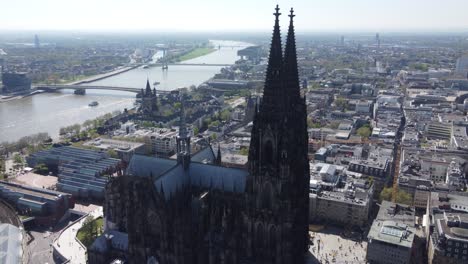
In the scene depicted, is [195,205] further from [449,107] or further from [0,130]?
[449,107]

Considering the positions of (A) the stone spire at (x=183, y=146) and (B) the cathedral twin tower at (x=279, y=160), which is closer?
(B) the cathedral twin tower at (x=279, y=160)

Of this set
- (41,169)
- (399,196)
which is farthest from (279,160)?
(41,169)

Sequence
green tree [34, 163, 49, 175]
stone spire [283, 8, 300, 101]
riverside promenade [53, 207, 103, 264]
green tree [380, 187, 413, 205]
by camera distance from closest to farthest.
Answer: stone spire [283, 8, 300, 101], riverside promenade [53, 207, 103, 264], green tree [380, 187, 413, 205], green tree [34, 163, 49, 175]

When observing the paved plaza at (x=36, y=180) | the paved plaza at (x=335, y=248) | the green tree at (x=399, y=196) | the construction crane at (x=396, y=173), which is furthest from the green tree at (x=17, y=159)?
the construction crane at (x=396, y=173)

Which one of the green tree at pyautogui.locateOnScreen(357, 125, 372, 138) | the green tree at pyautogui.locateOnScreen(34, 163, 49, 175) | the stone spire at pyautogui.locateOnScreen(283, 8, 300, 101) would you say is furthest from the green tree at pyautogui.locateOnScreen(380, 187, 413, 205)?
the green tree at pyautogui.locateOnScreen(34, 163, 49, 175)

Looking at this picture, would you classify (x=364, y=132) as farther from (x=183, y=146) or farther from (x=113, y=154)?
(x=183, y=146)

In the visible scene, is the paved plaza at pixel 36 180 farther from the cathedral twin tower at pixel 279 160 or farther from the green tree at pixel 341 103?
the green tree at pixel 341 103

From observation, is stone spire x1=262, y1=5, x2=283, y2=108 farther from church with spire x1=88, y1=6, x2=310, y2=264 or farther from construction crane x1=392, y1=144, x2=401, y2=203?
construction crane x1=392, y1=144, x2=401, y2=203
